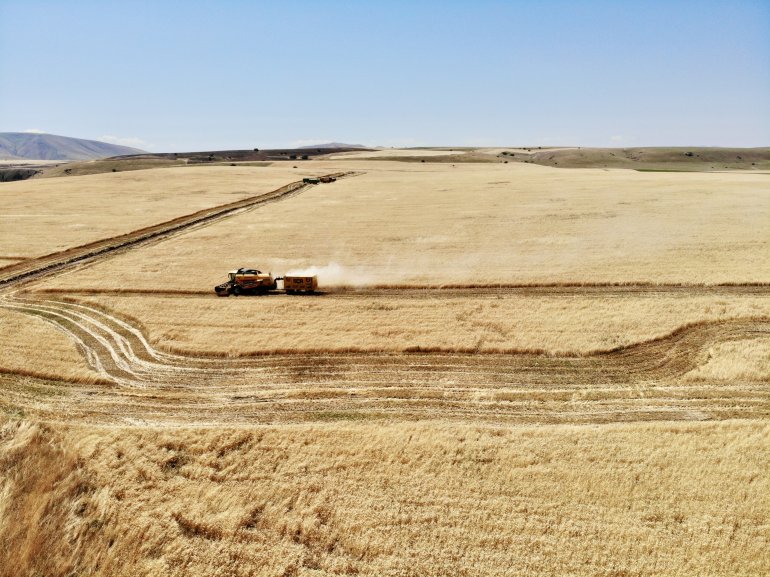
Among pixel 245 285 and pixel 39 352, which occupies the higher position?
pixel 245 285

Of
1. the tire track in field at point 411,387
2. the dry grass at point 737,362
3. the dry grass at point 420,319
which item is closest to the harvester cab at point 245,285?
the dry grass at point 420,319

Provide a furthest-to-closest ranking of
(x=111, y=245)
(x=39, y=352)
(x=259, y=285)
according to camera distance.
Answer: (x=111, y=245), (x=259, y=285), (x=39, y=352)

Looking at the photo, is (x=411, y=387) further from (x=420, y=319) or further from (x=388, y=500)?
(x=420, y=319)

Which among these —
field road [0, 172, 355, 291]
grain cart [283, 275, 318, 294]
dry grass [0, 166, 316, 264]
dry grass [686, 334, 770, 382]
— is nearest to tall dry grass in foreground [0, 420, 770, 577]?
dry grass [686, 334, 770, 382]

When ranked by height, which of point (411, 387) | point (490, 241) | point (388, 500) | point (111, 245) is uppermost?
point (490, 241)

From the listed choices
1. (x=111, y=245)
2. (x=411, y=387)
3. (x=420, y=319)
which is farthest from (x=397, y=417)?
(x=111, y=245)

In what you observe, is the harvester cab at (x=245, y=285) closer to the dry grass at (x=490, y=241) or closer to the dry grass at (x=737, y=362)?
the dry grass at (x=490, y=241)

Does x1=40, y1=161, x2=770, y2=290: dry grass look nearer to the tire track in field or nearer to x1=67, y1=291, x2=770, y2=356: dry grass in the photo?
x1=67, y1=291, x2=770, y2=356: dry grass
